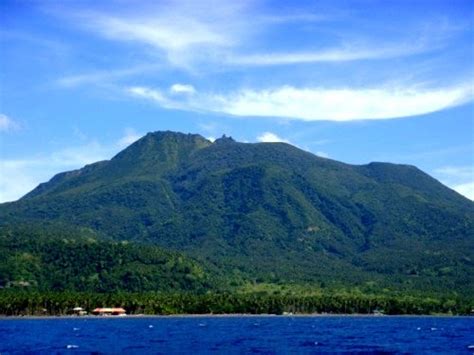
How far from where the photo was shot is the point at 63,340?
163375 mm

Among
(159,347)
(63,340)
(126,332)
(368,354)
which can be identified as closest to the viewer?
(368,354)

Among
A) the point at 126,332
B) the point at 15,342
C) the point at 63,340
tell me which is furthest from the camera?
the point at 126,332

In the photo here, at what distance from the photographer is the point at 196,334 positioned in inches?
7249

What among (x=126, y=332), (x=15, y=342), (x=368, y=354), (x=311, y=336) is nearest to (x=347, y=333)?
(x=311, y=336)

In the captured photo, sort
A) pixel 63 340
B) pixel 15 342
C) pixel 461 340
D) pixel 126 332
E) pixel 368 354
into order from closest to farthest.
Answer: pixel 368 354
pixel 15 342
pixel 63 340
pixel 461 340
pixel 126 332

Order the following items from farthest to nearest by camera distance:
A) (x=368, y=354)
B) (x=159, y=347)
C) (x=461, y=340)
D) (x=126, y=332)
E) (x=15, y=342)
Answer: (x=126, y=332)
(x=461, y=340)
(x=15, y=342)
(x=159, y=347)
(x=368, y=354)

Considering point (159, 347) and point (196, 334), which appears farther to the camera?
point (196, 334)

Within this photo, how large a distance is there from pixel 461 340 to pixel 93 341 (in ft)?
252

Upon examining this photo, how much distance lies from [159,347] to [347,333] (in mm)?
64359

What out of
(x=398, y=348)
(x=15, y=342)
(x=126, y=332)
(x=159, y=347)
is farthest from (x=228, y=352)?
(x=126, y=332)

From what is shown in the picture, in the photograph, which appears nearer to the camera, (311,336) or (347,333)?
(311,336)

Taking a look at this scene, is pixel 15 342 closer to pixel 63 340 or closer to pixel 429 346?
pixel 63 340

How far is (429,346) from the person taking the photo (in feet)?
522

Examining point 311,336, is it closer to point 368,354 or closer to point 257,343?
point 257,343
